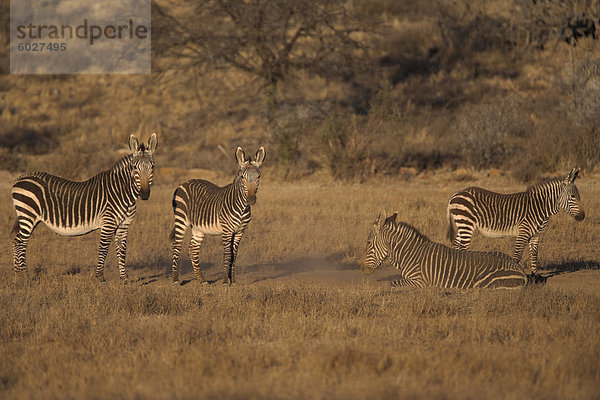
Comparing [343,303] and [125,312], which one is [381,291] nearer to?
[343,303]

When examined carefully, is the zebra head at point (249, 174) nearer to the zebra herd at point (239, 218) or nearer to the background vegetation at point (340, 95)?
the zebra herd at point (239, 218)

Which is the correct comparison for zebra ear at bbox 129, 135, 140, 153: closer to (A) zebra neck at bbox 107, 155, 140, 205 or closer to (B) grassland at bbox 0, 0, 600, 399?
(A) zebra neck at bbox 107, 155, 140, 205

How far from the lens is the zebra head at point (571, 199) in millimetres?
10883

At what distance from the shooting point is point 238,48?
25.2 metres

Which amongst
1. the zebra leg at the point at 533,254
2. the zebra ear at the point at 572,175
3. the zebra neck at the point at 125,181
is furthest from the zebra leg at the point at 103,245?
the zebra ear at the point at 572,175

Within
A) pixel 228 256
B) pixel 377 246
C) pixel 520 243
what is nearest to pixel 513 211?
pixel 520 243

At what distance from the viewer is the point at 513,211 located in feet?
35.9

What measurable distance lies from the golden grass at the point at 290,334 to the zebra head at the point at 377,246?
0.37 meters

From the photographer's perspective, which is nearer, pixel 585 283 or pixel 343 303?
pixel 343 303

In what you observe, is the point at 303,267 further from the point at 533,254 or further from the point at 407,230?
the point at 533,254

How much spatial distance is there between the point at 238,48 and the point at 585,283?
18.0m

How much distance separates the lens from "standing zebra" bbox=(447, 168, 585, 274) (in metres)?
10.8

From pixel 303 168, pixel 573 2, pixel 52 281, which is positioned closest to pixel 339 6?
pixel 303 168

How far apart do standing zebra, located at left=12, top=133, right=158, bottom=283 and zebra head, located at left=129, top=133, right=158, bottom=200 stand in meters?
0.03
